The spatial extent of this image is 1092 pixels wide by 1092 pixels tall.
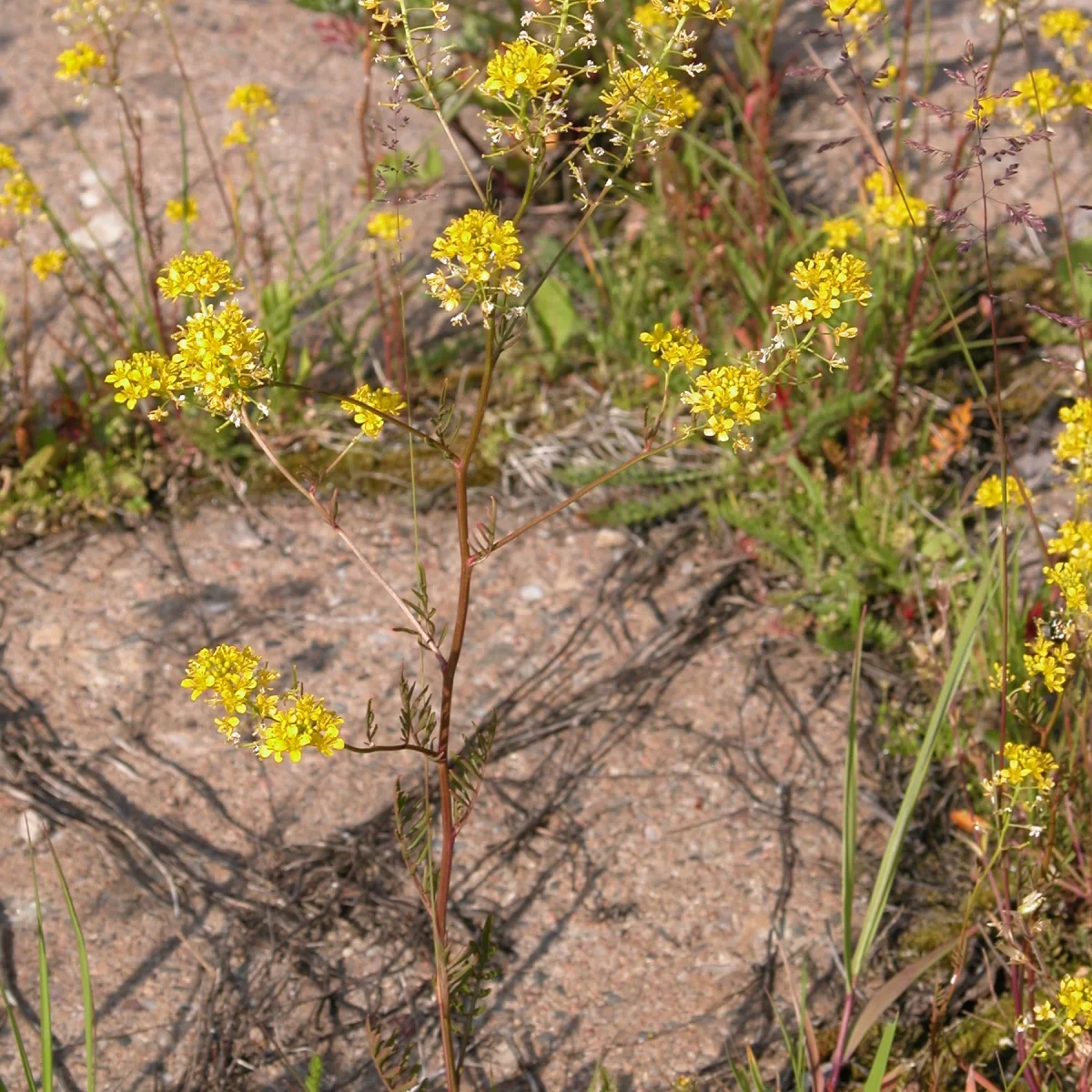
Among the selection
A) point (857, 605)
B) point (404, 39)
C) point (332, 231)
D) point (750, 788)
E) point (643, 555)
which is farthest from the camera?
point (332, 231)

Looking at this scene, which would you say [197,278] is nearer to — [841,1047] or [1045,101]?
[841,1047]

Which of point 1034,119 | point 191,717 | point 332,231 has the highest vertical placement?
point 1034,119

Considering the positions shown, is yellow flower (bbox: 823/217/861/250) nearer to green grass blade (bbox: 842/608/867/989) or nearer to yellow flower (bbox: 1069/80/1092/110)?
yellow flower (bbox: 1069/80/1092/110)

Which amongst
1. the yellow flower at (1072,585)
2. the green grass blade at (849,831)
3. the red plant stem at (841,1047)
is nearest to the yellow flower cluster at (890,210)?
the yellow flower at (1072,585)

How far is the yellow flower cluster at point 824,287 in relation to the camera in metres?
1.47

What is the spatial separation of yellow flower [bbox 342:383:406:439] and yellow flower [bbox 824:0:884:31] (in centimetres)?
76

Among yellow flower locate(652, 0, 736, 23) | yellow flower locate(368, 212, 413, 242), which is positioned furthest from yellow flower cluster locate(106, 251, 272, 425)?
yellow flower locate(368, 212, 413, 242)

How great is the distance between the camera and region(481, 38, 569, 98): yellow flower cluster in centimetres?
135

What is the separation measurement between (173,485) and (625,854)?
1.42 metres

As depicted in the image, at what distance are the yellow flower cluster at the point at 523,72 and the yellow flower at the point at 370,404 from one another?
1.21 feet

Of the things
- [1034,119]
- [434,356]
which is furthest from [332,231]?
[1034,119]

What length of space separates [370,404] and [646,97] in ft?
1.57

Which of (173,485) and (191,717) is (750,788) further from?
(173,485)

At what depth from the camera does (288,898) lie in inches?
86.4
